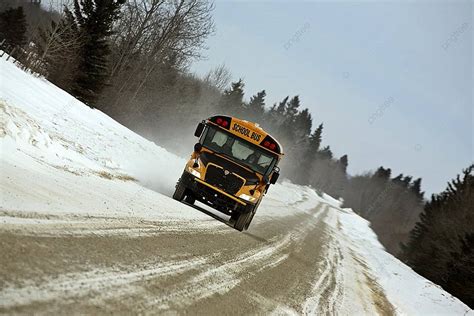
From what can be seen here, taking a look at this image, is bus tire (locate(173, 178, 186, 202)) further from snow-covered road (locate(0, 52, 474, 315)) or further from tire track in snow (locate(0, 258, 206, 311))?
tire track in snow (locate(0, 258, 206, 311))

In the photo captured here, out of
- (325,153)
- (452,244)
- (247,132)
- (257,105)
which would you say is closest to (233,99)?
(257,105)

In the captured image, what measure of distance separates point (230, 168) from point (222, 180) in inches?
15.5

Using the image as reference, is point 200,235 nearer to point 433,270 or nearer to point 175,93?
point 433,270

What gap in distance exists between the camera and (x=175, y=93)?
143 ft

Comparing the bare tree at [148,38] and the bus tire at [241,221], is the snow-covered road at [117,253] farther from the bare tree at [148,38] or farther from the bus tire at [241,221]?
the bare tree at [148,38]

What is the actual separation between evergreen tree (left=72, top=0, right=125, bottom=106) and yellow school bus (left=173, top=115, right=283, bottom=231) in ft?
53.5

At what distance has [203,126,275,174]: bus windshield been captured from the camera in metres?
11.3

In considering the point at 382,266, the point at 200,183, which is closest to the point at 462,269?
the point at 382,266

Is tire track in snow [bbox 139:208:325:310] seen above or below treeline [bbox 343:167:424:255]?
below

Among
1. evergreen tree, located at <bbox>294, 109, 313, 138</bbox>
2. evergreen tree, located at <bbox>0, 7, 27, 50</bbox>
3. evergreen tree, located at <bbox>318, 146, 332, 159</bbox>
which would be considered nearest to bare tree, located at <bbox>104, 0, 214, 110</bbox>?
evergreen tree, located at <bbox>0, 7, 27, 50</bbox>

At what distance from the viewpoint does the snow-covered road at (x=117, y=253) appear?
11.3 feet

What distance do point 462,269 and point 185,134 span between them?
30.7 m

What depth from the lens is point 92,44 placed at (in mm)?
25312

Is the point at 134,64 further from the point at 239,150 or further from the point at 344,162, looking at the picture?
the point at 344,162
